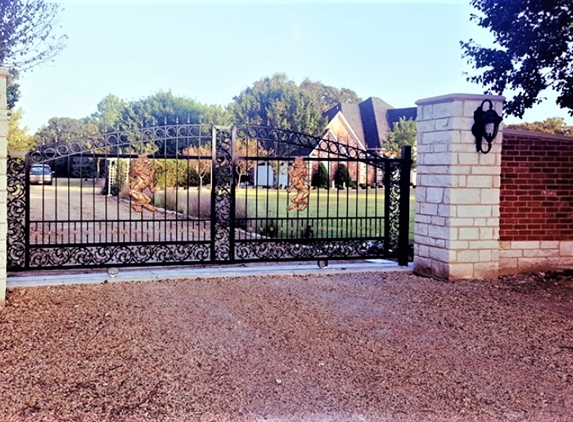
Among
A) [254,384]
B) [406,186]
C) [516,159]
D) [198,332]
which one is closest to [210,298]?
[198,332]

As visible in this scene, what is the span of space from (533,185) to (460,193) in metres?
1.14

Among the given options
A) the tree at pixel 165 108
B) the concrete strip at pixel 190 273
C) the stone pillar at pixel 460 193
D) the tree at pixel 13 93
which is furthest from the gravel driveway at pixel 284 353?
the tree at pixel 165 108

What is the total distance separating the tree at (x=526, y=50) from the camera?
852cm

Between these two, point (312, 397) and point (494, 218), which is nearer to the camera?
point (312, 397)

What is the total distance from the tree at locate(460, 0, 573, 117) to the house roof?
26363 mm

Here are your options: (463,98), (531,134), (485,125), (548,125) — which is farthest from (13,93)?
(548,125)

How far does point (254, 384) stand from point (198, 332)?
127 cm

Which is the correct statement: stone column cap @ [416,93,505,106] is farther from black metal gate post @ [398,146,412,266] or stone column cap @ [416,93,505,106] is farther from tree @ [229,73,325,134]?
tree @ [229,73,325,134]

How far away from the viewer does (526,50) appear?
891 centimetres

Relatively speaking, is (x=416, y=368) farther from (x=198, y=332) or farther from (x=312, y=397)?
(x=198, y=332)

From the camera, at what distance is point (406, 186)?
26.2ft

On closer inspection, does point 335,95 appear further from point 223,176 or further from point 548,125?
point 223,176

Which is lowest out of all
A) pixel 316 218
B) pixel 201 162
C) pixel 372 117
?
pixel 316 218

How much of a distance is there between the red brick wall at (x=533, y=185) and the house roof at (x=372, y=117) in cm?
2845
